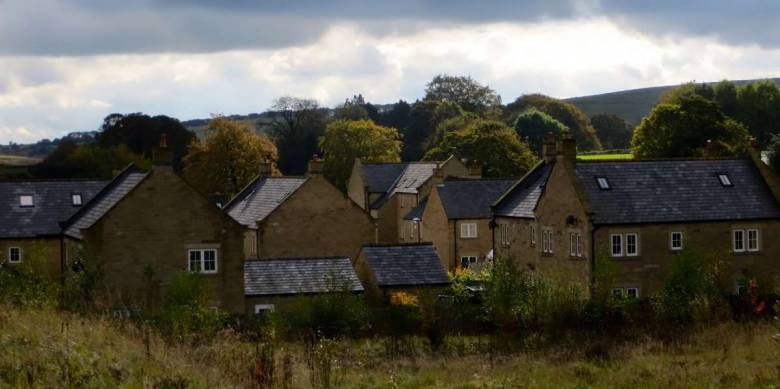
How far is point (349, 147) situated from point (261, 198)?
54.2m

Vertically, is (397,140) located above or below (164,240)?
above

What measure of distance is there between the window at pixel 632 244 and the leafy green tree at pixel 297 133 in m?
93.4

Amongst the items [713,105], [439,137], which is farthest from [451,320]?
[439,137]

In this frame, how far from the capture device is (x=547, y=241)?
6081 centimetres

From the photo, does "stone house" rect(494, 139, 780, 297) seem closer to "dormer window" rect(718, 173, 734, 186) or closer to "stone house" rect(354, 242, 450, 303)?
"dormer window" rect(718, 173, 734, 186)

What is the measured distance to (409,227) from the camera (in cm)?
9019

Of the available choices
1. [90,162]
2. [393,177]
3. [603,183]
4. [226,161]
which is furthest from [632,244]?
[90,162]

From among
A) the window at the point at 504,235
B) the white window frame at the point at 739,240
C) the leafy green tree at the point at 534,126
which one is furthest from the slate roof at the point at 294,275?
the leafy green tree at the point at 534,126

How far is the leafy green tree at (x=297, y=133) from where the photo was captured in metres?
152

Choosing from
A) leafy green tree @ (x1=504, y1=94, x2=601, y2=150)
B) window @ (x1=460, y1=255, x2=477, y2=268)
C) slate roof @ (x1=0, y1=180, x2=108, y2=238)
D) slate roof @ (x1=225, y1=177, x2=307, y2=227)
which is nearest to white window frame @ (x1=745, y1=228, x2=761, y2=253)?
window @ (x1=460, y1=255, x2=477, y2=268)

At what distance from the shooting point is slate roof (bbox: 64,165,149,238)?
56.0 meters

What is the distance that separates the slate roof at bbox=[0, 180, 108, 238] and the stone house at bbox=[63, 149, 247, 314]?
43.8 ft

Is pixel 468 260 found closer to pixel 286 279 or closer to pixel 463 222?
pixel 463 222

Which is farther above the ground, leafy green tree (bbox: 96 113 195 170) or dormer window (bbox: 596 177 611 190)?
leafy green tree (bbox: 96 113 195 170)
